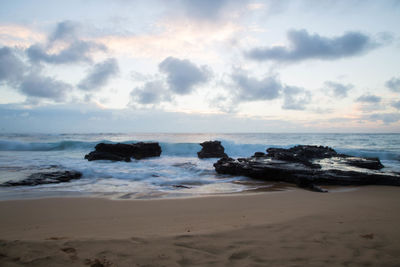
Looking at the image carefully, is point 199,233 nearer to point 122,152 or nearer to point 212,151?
point 122,152

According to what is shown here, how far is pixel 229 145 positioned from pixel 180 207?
28077mm

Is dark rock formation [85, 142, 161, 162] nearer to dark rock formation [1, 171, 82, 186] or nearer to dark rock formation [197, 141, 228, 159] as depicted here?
dark rock formation [197, 141, 228, 159]

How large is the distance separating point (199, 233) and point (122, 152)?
15677mm

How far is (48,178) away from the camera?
8.54 metres

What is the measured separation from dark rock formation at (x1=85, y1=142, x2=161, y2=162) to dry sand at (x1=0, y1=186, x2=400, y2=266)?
10658mm

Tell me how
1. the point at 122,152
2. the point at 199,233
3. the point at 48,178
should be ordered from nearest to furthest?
the point at 199,233, the point at 48,178, the point at 122,152

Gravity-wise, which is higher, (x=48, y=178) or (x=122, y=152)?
(x=122, y=152)

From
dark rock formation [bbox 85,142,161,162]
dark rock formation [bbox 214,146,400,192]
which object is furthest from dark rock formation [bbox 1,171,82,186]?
dark rock formation [bbox 85,142,161,162]

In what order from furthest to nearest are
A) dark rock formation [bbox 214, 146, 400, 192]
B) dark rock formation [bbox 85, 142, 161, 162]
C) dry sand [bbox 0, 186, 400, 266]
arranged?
dark rock formation [bbox 85, 142, 161, 162]
dark rock formation [bbox 214, 146, 400, 192]
dry sand [bbox 0, 186, 400, 266]

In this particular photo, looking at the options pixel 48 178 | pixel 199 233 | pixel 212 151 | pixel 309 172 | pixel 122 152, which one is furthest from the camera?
pixel 212 151

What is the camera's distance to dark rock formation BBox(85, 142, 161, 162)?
1606cm

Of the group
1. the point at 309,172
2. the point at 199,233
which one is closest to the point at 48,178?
the point at 199,233

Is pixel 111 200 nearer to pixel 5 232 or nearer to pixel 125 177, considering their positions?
pixel 5 232

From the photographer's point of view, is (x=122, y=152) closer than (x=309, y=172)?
No
